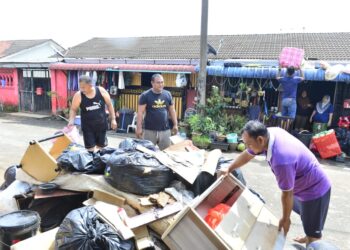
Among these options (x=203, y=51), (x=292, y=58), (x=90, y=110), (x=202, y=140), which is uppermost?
(x=203, y=51)

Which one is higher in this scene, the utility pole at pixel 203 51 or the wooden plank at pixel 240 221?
the utility pole at pixel 203 51

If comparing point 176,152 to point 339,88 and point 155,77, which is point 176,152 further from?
point 339,88

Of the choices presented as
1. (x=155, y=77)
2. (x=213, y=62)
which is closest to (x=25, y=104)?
(x=213, y=62)

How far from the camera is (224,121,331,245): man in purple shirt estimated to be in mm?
2477

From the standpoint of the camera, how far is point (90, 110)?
4.82 metres

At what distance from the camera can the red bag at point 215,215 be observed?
8.26 ft

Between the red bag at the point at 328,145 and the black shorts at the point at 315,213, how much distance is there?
541cm

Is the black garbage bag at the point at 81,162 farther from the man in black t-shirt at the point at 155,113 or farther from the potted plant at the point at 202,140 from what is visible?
the potted plant at the point at 202,140

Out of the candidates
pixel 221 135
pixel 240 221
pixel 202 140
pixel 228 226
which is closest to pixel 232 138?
pixel 221 135

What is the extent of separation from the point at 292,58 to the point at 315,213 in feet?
20.5

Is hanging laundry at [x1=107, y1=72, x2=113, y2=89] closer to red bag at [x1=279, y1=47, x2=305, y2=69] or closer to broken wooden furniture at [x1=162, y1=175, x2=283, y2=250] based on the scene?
red bag at [x1=279, y1=47, x2=305, y2=69]

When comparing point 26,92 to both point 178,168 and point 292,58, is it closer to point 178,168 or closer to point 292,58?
point 292,58

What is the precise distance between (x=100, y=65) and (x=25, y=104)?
21.4ft

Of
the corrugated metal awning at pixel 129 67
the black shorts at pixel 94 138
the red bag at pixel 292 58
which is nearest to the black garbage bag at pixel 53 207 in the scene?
the black shorts at pixel 94 138
